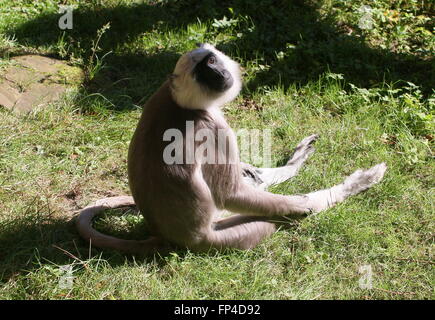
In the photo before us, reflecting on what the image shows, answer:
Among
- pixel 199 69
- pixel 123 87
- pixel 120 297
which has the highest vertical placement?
pixel 199 69

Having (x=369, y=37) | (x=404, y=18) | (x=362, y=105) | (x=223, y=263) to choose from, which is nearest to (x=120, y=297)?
(x=223, y=263)

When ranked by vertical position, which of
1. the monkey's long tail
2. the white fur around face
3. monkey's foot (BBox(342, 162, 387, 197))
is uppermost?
the white fur around face

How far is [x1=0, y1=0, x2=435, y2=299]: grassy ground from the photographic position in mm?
3918

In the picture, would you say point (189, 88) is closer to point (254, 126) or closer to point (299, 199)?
point (299, 199)

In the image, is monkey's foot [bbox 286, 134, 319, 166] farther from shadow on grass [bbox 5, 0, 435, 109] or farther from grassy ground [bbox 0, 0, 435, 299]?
shadow on grass [bbox 5, 0, 435, 109]

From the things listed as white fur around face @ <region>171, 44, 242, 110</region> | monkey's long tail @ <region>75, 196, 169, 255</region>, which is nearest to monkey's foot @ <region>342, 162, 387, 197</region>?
white fur around face @ <region>171, 44, 242, 110</region>

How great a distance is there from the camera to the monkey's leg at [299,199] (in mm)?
4016

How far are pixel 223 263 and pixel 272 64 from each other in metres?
3.18

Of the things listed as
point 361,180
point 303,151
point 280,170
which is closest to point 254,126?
point 303,151

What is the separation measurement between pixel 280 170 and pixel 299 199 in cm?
69

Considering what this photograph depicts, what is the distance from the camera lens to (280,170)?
5.00 m

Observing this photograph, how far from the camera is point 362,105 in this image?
5984mm

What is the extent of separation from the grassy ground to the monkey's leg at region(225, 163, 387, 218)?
0.09m

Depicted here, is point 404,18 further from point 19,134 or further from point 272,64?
point 19,134
